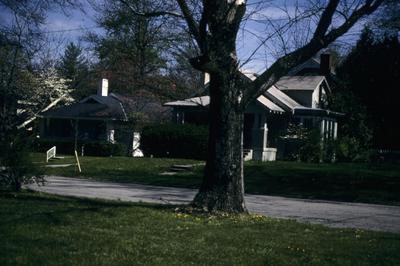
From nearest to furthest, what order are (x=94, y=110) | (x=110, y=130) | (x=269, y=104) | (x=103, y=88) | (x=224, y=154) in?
1. (x=224, y=154)
2. (x=269, y=104)
3. (x=110, y=130)
4. (x=94, y=110)
5. (x=103, y=88)

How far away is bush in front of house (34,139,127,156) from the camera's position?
38.8 meters

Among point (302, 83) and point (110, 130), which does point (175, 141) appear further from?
point (302, 83)

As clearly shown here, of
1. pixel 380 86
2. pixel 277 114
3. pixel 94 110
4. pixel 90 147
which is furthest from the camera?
pixel 94 110

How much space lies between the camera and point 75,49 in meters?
74.3

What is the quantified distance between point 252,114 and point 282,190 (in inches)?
603

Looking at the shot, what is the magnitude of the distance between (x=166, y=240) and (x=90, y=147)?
31.6 metres

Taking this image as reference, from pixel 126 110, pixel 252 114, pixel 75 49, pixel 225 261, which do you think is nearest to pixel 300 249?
A: pixel 225 261

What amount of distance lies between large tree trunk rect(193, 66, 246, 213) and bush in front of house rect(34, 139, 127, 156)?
88.6 feet

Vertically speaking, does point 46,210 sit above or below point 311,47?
below

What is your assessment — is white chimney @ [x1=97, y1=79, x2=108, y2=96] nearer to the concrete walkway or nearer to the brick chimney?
the brick chimney

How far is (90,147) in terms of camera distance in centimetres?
3962

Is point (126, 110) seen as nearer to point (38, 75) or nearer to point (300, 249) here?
point (38, 75)

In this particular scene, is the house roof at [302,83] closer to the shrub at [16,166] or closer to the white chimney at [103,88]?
the white chimney at [103,88]

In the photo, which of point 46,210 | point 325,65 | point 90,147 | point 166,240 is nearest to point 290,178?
point 46,210
